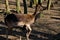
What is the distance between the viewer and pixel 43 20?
10070mm

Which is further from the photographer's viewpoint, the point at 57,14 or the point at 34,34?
the point at 57,14

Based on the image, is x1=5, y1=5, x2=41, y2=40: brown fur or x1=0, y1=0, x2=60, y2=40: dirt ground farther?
x1=0, y1=0, x2=60, y2=40: dirt ground

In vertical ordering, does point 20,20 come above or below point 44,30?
above

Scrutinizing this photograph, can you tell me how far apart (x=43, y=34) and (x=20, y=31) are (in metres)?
0.93

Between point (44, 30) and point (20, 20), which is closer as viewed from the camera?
point (20, 20)

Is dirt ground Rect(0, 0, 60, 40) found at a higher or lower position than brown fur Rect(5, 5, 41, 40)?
lower

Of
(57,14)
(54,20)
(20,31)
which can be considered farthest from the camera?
(57,14)

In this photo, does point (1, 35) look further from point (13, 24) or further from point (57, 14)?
point (57, 14)

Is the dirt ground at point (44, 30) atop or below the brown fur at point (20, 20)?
below

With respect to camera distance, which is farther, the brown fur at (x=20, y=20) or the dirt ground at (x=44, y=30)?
the dirt ground at (x=44, y=30)

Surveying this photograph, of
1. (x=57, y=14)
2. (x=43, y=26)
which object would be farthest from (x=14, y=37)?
(x=57, y=14)

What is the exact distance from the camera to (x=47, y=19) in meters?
10.2

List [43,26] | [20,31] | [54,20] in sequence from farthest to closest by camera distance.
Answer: [54,20], [43,26], [20,31]

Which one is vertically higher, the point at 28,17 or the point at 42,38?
the point at 28,17
